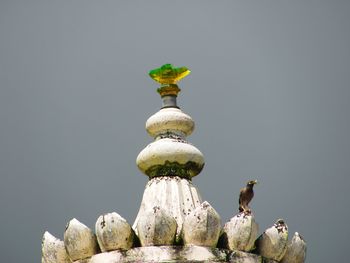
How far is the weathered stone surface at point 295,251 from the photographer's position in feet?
24.5

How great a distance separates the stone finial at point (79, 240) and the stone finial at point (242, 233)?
4.84ft

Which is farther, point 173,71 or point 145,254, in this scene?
point 173,71

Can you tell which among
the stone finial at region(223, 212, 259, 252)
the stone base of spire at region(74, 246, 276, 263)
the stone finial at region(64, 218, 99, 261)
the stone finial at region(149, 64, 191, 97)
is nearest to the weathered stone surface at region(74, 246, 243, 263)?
the stone base of spire at region(74, 246, 276, 263)

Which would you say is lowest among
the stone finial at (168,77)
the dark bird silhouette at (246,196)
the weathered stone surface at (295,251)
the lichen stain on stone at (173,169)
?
the weathered stone surface at (295,251)

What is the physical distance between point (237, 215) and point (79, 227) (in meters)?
1.73

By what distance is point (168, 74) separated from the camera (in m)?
8.81

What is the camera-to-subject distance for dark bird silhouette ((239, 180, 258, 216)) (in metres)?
7.66

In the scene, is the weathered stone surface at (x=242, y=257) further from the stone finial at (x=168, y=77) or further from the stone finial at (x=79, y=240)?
the stone finial at (x=168, y=77)

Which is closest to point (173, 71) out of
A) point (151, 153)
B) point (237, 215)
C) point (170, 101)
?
point (170, 101)

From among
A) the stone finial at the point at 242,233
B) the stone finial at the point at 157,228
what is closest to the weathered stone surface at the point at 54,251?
the stone finial at the point at 157,228

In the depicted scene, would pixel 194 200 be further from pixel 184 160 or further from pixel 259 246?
pixel 259 246

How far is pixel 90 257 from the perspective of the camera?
23.8ft

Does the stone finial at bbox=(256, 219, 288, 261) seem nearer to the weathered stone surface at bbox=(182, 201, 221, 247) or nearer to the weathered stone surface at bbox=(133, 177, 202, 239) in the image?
the weathered stone surface at bbox=(182, 201, 221, 247)

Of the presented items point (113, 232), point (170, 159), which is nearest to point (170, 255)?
point (113, 232)
